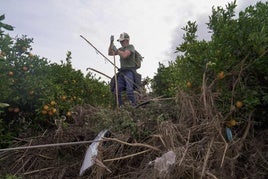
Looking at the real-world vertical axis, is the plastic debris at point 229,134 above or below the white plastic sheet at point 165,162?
above

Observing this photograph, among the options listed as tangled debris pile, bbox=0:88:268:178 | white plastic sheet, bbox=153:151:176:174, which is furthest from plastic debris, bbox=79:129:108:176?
white plastic sheet, bbox=153:151:176:174

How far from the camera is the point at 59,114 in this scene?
5.92 meters

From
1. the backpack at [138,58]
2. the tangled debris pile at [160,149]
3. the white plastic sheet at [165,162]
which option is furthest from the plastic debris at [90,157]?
the backpack at [138,58]

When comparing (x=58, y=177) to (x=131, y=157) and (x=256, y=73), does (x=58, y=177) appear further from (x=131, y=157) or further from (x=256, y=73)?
(x=256, y=73)

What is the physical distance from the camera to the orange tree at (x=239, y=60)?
12.4 feet

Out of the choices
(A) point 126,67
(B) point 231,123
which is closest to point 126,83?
(A) point 126,67

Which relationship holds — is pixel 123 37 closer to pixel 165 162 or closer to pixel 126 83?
pixel 126 83

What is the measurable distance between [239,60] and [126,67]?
102 inches

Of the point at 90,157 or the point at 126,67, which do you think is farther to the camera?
the point at 126,67

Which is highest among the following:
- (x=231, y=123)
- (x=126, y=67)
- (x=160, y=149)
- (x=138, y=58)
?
(x=138, y=58)

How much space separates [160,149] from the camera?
12.2 feet

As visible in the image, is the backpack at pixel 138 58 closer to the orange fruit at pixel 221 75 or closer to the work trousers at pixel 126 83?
the work trousers at pixel 126 83

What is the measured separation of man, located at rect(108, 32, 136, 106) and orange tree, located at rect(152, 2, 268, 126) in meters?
1.99

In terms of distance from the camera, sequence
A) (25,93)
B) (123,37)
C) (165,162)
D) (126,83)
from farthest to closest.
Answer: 1. (123,37)
2. (126,83)
3. (25,93)
4. (165,162)
